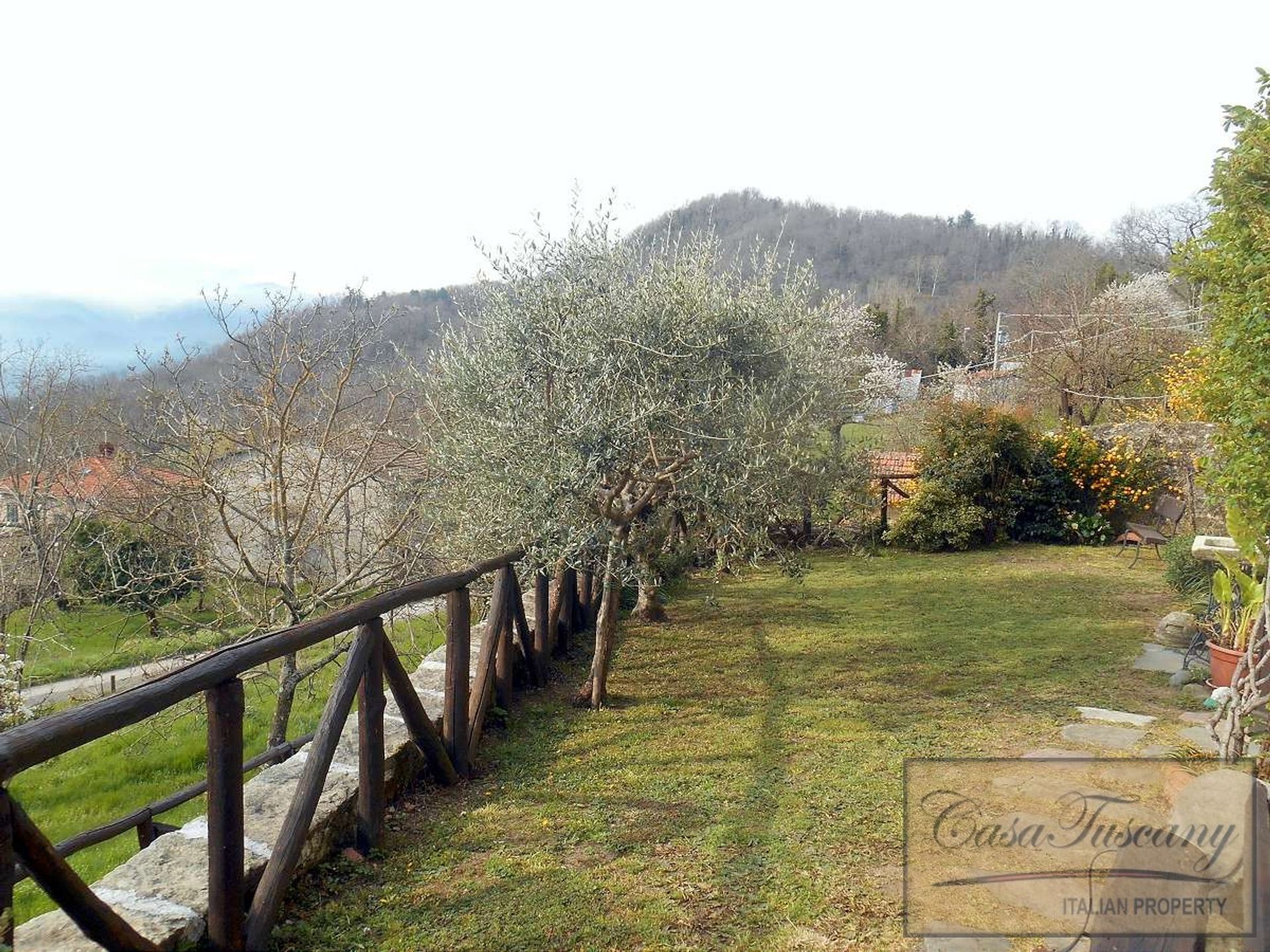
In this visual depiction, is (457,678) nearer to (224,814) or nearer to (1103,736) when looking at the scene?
(224,814)

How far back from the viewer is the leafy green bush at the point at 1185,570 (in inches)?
313

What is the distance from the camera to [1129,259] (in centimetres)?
3347

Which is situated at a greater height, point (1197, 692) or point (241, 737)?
point (241, 737)

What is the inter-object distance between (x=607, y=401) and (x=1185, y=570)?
674cm

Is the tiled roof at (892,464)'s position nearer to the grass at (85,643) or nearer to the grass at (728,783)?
the grass at (728,783)

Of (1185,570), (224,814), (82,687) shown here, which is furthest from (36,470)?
(1185,570)

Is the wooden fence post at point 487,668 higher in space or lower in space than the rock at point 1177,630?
higher

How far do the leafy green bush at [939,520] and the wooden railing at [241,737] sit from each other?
340 inches

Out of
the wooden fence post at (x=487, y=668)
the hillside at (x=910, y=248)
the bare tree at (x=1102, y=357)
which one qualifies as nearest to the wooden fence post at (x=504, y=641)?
the wooden fence post at (x=487, y=668)

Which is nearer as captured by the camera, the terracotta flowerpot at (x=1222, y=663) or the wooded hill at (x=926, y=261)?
the terracotta flowerpot at (x=1222, y=663)

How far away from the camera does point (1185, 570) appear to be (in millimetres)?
8227

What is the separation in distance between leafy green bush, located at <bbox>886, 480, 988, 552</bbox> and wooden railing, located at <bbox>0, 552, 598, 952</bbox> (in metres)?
8.62

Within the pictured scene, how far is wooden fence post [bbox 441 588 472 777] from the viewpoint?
14.6ft

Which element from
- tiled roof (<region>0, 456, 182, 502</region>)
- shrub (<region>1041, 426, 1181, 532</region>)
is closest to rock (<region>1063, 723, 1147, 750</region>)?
tiled roof (<region>0, 456, 182, 502</region>)
